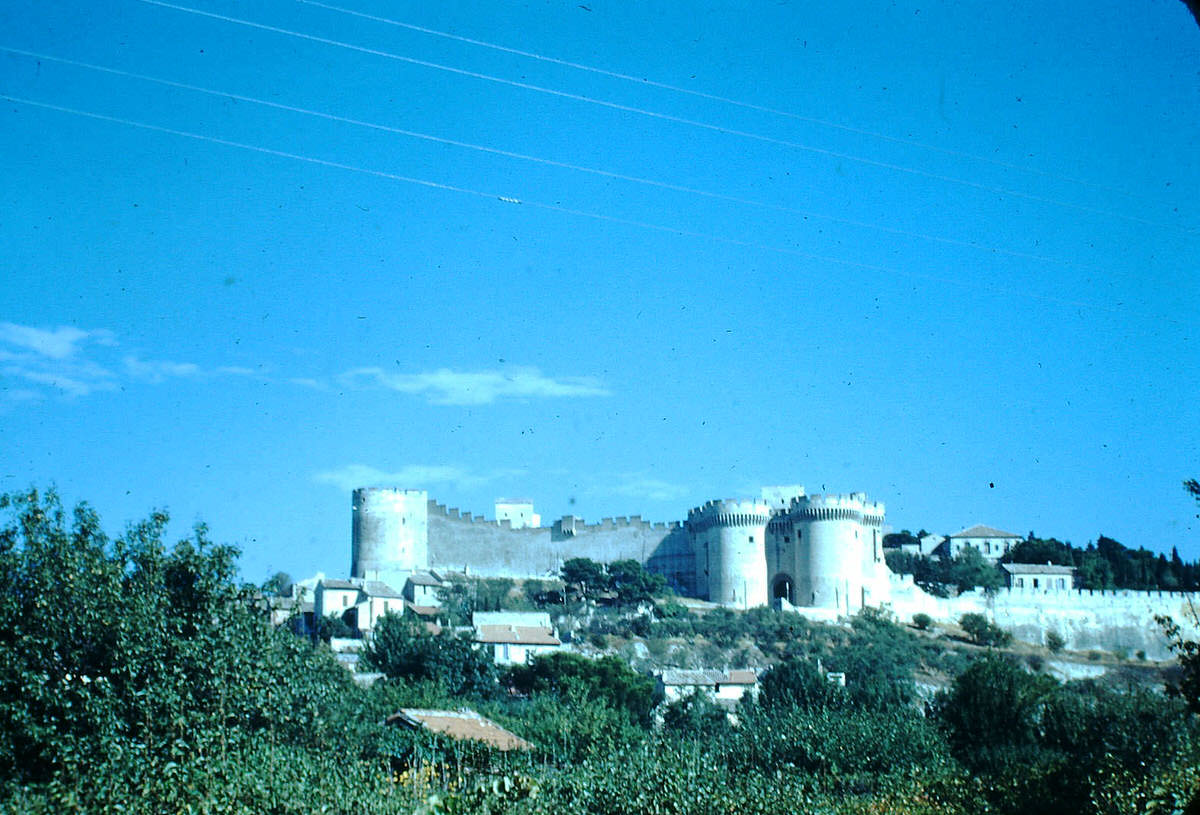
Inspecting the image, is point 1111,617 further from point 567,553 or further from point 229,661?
point 229,661

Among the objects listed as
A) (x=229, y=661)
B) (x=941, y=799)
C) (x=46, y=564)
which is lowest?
(x=941, y=799)

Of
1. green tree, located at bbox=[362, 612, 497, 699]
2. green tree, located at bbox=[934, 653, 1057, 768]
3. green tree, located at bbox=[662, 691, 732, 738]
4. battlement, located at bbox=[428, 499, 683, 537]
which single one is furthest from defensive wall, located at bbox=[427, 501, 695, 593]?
green tree, located at bbox=[934, 653, 1057, 768]

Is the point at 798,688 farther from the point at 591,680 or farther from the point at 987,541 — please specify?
the point at 987,541

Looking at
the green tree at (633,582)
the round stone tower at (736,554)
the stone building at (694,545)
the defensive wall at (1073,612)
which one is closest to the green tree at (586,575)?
the green tree at (633,582)

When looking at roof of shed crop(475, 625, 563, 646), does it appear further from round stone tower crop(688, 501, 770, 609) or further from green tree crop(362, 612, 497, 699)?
round stone tower crop(688, 501, 770, 609)

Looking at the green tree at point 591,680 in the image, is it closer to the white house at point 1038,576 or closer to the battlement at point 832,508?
the battlement at point 832,508

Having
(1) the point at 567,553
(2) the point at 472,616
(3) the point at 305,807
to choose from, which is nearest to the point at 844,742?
(3) the point at 305,807

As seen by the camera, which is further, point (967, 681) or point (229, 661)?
point (967, 681)
